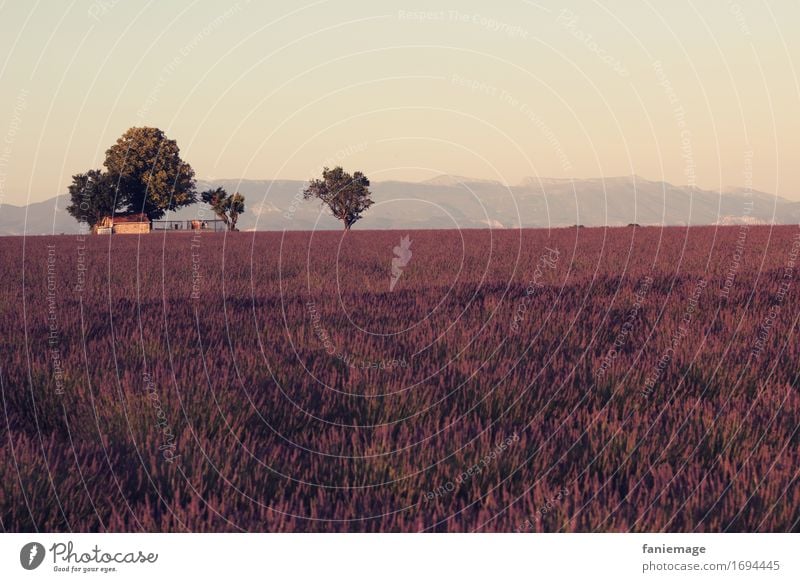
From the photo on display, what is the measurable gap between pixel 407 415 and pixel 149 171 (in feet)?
245

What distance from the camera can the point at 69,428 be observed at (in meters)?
5.54

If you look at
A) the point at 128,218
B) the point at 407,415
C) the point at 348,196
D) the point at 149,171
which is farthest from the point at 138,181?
the point at 407,415

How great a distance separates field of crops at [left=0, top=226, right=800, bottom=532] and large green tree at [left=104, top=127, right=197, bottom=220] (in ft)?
220

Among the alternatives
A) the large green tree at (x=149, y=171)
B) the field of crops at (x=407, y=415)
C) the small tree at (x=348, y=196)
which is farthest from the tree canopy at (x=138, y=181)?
the field of crops at (x=407, y=415)

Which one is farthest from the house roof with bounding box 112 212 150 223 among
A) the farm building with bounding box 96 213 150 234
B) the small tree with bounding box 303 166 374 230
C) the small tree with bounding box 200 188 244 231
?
the small tree with bounding box 303 166 374 230

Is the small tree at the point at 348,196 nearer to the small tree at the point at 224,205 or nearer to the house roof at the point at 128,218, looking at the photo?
Answer: the small tree at the point at 224,205

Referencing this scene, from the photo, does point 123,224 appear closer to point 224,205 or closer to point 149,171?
point 149,171

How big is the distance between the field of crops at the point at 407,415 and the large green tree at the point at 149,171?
6699cm

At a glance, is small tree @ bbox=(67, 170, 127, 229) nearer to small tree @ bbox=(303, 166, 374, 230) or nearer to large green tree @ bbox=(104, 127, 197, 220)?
large green tree @ bbox=(104, 127, 197, 220)

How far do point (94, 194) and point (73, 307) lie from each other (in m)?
68.8

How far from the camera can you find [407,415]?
19.0ft

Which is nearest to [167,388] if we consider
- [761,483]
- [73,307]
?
[761,483]

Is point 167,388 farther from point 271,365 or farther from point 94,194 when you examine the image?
point 94,194

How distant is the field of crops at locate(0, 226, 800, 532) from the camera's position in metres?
4.34
